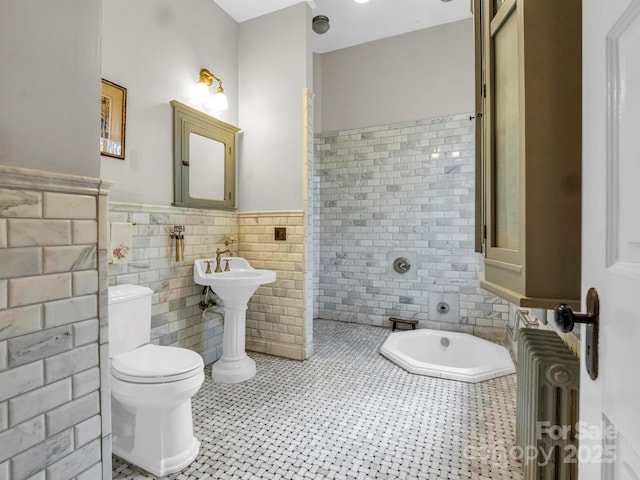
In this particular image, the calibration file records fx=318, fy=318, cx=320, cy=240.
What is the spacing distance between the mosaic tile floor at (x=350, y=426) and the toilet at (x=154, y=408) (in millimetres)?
67

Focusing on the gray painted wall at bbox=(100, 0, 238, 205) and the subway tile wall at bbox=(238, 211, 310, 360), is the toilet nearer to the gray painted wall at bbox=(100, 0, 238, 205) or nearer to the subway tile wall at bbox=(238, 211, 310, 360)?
the gray painted wall at bbox=(100, 0, 238, 205)

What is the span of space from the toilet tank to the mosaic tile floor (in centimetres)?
56

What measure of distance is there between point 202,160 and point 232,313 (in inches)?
51.8

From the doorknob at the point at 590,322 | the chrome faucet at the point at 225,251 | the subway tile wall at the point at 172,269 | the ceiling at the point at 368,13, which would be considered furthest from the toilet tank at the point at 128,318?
the ceiling at the point at 368,13

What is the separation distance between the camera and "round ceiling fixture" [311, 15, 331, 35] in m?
3.30

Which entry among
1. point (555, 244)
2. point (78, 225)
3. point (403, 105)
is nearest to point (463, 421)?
point (555, 244)

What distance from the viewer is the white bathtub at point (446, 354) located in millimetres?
2533

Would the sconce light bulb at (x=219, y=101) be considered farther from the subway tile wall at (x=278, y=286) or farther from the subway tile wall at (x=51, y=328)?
the subway tile wall at (x=51, y=328)

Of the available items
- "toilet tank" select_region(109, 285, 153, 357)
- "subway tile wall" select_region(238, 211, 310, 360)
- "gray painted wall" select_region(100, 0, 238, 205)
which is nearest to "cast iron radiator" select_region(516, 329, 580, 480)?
"subway tile wall" select_region(238, 211, 310, 360)

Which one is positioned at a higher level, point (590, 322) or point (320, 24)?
point (320, 24)

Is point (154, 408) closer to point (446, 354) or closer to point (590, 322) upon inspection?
point (590, 322)

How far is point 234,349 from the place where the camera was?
8.35 feet

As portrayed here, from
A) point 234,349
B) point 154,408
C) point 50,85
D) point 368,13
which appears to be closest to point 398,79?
point 368,13

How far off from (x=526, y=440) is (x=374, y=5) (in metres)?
3.65
